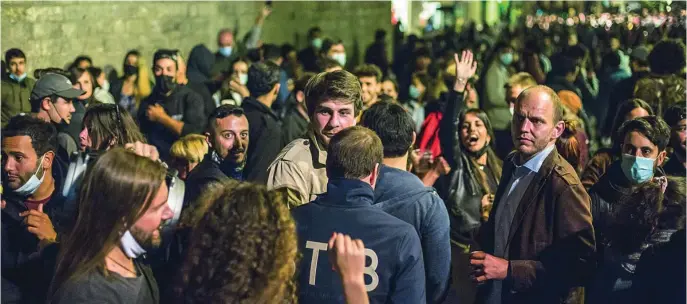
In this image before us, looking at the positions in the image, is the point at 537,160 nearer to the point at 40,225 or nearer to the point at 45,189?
the point at 40,225

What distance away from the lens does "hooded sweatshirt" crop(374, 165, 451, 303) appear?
4797 mm

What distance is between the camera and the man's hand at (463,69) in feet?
22.3

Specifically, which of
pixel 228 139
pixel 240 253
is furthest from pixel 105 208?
pixel 228 139

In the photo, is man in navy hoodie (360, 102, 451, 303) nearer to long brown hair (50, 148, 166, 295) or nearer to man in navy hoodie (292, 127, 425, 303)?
man in navy hoodie (292, 127, 425, 303)

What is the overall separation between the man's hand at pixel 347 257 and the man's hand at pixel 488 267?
141cm

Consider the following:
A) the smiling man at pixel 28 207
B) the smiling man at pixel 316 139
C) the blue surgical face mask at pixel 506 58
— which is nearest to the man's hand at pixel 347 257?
the smiling man at pixel 316 139

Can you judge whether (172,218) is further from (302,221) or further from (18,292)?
(18,292)

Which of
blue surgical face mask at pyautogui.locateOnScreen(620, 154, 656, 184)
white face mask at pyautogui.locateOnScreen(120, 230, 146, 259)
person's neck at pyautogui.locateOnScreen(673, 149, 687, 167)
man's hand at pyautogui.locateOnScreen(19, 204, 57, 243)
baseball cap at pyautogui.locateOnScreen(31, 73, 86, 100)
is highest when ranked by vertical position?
baseball cap at pyautogui.locateOnScreen(31, 73, 86, 100)

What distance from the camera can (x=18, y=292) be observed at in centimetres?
554

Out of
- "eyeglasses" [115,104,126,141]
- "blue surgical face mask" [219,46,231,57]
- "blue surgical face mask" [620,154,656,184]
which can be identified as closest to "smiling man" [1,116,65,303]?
"eyeglasses" [115,104,126,141]

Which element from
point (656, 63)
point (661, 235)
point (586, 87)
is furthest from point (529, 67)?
point (661, 235)

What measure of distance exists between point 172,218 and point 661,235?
78.6 inches

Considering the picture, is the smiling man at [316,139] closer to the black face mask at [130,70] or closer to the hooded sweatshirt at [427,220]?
the hooded sweatshirt at [427,220]

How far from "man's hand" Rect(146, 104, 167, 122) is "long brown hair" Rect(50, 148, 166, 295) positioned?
18.9 feet
